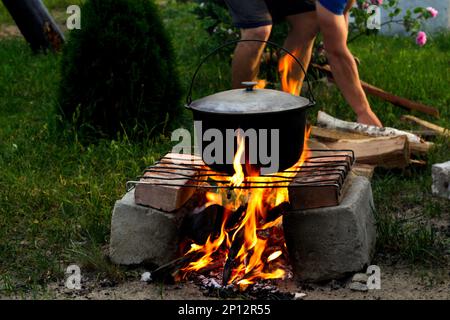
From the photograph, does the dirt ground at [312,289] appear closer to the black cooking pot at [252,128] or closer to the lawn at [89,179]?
the lawn at [89,179]

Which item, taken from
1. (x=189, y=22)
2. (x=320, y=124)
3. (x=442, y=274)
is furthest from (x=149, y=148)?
(x=189, y=22)

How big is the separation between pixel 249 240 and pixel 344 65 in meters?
2.15

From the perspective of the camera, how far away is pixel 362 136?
17.1ft

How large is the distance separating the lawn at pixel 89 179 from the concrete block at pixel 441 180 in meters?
0.06

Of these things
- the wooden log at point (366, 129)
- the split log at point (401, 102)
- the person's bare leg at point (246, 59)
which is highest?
the person's bare leg at point (246, 59)

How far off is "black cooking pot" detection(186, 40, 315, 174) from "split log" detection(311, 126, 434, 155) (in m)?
1.55

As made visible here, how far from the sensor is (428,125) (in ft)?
19.2

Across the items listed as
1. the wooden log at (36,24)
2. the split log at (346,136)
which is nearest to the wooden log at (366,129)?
the split log at (346,136)

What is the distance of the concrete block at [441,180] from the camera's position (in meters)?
4.51

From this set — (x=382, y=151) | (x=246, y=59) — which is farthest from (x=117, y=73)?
(x=382, y=151)

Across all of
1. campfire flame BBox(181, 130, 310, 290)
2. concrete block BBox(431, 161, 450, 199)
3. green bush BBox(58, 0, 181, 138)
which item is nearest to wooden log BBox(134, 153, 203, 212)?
campfire flame BBox(181, 130, 310, 290)

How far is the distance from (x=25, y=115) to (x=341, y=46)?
8.72ft

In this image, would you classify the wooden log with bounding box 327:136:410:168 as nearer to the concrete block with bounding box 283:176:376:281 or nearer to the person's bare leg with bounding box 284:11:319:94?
the person's bare leg with bounding box 284:11:319:94

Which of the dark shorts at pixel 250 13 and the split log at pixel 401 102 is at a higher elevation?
the dark shorts at pixel 250 13
